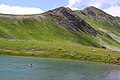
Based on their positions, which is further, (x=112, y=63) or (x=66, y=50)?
(x=66, y=50)

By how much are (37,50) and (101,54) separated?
32.4m

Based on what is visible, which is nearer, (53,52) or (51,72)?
(51,72)

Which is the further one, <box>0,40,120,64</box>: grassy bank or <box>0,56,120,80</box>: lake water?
<box>0,40,120,64</box>: grassy bank

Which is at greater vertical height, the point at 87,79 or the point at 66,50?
the point at 66,50

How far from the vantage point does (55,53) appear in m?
146

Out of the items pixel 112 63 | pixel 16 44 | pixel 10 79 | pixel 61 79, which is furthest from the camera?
pixel 16 44

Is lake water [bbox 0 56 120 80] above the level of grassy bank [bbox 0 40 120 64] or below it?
below

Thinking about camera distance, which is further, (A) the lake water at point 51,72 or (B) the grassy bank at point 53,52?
(B) the grassy bank at point 53,52

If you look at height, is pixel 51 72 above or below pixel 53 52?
below

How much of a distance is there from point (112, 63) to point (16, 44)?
55991mm

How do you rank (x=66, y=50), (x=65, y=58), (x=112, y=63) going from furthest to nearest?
(x=66, y=50)
(x=65, y=58)
(x=112, y=63)

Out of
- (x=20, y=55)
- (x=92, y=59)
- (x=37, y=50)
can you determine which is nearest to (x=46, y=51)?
(x=37, y=50)

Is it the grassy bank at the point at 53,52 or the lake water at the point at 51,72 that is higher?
the grassy bank at the point at 53,52

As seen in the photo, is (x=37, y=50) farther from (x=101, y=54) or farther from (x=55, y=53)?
(x=101, y=54)
